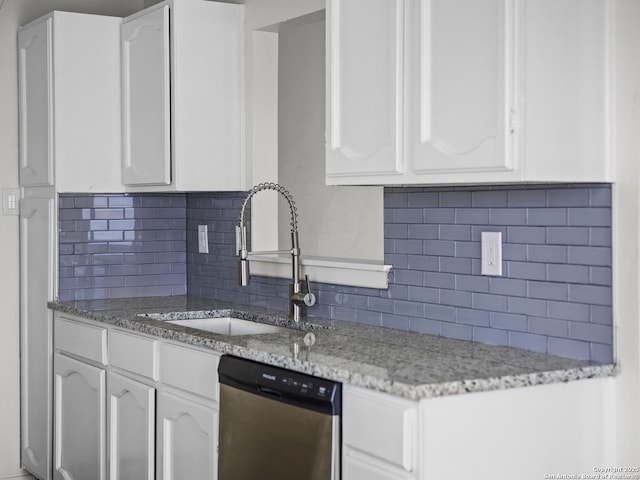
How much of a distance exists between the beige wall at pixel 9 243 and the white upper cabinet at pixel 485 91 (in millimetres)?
2263

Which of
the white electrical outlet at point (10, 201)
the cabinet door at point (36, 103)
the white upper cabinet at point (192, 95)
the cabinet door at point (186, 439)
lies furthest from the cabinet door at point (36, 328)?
the cabinet door at point (186, 439)

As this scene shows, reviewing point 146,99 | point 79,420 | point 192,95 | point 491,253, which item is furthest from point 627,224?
point 79,420

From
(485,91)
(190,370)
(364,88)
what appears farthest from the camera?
(190,370)

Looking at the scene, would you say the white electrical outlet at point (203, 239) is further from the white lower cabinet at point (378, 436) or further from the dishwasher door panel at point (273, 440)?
the white lower cabinet at point (378, 436)

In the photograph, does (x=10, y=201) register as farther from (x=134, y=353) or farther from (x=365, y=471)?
(x=365, y=471)

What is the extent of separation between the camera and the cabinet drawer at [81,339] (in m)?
3.74

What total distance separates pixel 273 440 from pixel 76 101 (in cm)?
214

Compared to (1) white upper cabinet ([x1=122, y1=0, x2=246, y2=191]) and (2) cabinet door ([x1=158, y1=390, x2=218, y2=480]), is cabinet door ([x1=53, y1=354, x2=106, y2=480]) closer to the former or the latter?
(2) cabinet door ([x1=158, y1=390, x2=218, y2=480])

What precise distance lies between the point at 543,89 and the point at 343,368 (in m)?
0.84

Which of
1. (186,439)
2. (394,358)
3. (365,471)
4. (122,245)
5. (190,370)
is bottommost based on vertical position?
(186,439)

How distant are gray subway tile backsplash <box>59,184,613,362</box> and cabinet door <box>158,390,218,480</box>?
0.64 m

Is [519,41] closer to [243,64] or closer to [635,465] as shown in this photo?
[635,465]

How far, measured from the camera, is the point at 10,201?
4.37 meters

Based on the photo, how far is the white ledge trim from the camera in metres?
3.18
